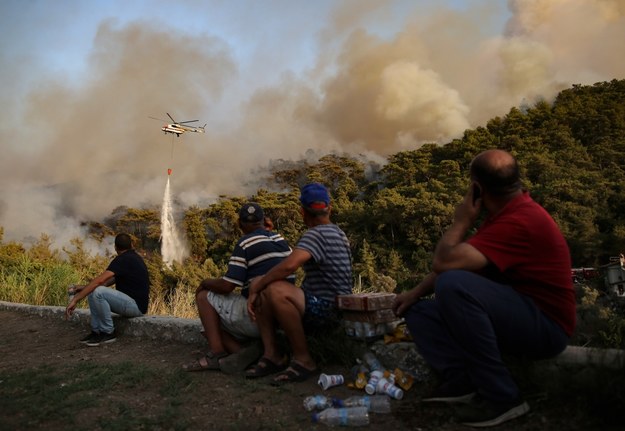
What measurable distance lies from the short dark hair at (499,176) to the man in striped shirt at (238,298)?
1731 millimetres

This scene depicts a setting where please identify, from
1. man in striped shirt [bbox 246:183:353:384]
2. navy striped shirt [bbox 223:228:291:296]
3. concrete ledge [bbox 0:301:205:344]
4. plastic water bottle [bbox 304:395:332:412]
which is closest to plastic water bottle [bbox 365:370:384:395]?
plastic water bottle [bbox 304:395:332:412]

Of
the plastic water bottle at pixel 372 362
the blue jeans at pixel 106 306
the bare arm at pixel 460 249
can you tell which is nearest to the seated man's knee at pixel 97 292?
the blue jeans at pixel 106 306

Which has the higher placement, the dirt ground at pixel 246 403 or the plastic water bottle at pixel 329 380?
the plastic water bottle at pixel 329 380

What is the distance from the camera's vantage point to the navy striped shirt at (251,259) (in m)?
3.80

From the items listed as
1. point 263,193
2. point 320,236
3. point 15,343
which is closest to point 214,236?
point 263,193

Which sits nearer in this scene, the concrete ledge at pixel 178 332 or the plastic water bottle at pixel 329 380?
the concrete ledge at pixel 178 332

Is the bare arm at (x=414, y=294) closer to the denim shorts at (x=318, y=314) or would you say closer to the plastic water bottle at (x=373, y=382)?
the plastic water bottle at (x=373, y=382)

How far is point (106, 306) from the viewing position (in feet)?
18.0

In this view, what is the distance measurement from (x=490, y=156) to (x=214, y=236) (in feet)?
141

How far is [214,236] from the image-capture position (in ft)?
146

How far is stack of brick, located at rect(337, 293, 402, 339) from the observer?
3.49m

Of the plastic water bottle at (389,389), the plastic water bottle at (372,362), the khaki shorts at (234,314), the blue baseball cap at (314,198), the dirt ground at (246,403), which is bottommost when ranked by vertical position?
the dirt ground at (246,403)

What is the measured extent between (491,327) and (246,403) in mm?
1582

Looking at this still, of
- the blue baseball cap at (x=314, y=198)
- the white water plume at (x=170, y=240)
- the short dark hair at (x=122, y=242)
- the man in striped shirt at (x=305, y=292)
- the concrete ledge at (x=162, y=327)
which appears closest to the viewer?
the man in striped shirt at (x=305, y=292)
